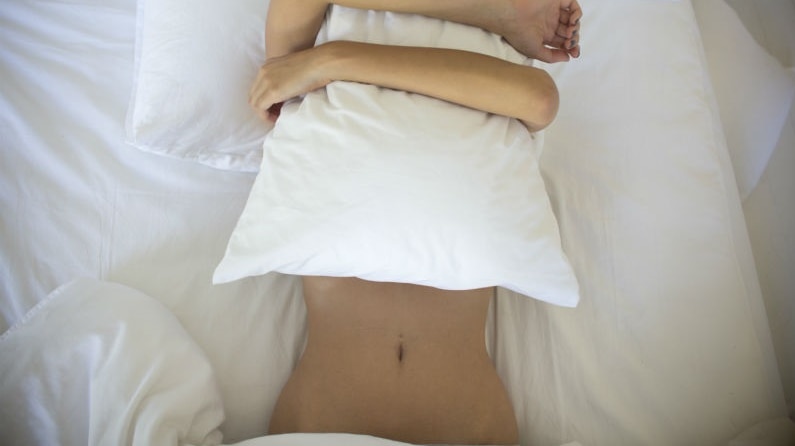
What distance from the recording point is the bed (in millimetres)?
767

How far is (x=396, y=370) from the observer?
81cm

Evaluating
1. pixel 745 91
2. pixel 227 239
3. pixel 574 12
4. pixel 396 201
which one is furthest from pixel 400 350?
pixel 745 91

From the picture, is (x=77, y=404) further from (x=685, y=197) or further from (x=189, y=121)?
(x=685, y=197)

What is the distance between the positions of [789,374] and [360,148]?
33.5 inches

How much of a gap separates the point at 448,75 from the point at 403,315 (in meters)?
0.38

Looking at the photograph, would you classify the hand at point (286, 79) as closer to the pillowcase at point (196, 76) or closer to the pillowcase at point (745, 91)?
the pillowcase at point (196, 76)

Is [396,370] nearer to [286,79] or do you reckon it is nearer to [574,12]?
[286,79]

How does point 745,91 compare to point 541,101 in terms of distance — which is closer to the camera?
point 541,101

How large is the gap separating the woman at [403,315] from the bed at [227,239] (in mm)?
88

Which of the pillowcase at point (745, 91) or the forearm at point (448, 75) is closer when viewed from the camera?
the forearm at point (448, 75)

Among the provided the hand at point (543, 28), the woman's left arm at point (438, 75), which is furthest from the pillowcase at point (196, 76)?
the hand at point (543, 28)

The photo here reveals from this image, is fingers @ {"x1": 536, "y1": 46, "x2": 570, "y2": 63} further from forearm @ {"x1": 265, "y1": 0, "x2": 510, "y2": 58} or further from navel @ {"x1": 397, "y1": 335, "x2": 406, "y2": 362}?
navel @ {"x1": 397, "y1": 335, "x2": 406, "y2": 362}

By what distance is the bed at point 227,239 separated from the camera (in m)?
0.77

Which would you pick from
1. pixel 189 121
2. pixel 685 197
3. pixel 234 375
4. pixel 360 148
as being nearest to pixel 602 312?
pixel 685 197
